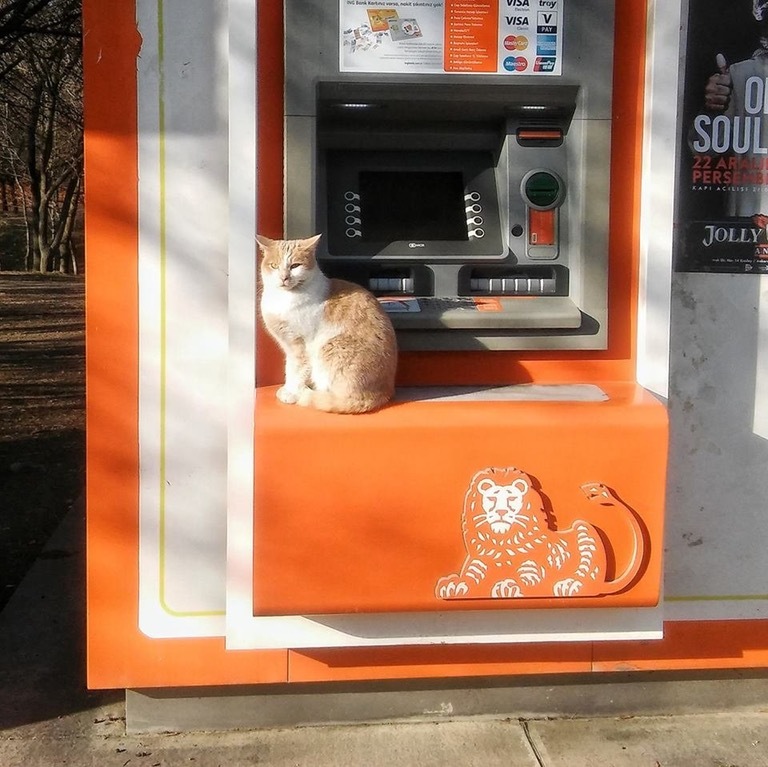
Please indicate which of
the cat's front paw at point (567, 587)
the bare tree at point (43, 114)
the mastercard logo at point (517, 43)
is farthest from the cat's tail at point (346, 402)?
the bare tree at point (43, 114)

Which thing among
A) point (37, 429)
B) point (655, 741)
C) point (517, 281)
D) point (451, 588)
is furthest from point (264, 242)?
point (37, 429)

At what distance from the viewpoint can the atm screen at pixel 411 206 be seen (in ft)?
8.43

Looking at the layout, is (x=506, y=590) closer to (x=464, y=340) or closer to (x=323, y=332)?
(x=464, y=340)

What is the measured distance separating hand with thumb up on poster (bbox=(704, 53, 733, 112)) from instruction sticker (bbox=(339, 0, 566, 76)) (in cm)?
53

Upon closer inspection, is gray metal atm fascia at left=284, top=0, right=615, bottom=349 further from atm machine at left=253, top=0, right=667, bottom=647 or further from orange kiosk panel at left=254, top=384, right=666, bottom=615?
orange kiosk panel at left=254, top=384, right=666, bottom=615

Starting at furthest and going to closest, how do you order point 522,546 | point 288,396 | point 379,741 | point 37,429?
point 37,429 < point 379,741 < point 288,396 < point 522,546

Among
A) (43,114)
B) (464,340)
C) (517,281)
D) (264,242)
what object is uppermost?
(43,114)

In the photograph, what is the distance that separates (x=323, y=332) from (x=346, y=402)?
0.22 meters

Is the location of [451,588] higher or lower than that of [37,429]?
higher

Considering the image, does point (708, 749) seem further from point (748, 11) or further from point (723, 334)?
point (748, 11)

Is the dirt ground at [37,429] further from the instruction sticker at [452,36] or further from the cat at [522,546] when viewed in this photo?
the instruction sticker at [452,36]

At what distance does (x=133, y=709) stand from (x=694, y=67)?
2719mm

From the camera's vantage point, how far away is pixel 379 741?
2.80 metres

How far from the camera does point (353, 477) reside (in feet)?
7.41
